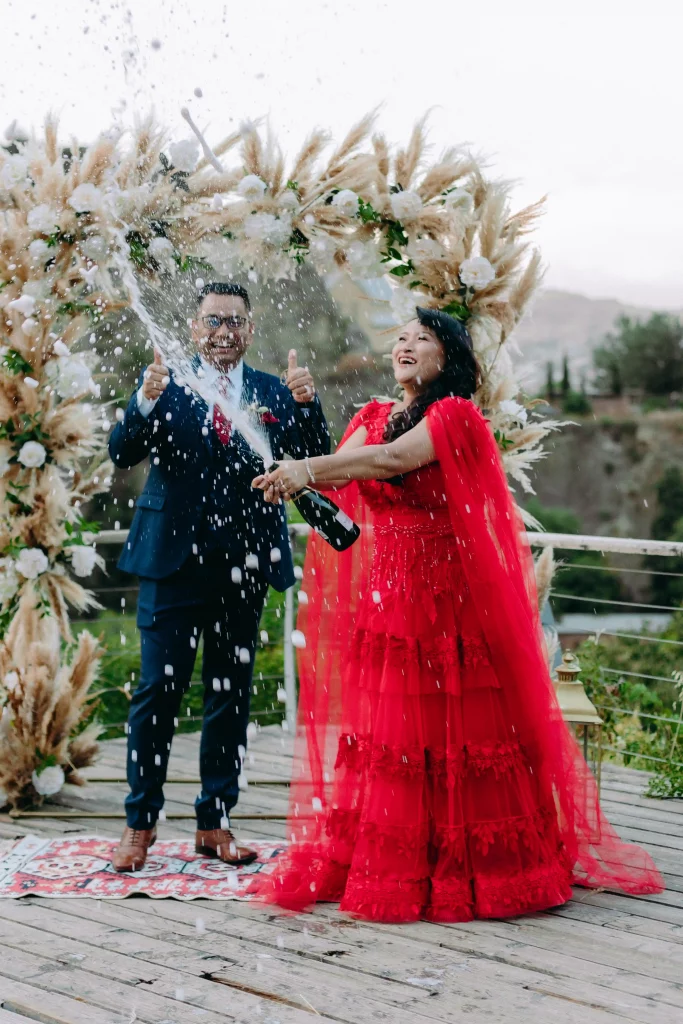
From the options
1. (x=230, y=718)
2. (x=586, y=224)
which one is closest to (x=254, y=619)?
(x=230, y=718)

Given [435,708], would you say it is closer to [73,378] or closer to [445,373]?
[445,373]

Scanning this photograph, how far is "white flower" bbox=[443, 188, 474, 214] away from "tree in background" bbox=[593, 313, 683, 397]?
16.7m

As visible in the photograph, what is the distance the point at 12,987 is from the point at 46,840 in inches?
49.3

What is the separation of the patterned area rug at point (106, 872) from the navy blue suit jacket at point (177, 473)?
3.07 feet

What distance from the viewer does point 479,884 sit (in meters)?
2.98

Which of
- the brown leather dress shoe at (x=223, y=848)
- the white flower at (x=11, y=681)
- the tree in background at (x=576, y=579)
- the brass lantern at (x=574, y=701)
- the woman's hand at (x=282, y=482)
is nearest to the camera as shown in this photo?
the woman's hand at (x=282, y=482)

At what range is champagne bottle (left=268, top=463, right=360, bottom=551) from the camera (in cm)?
300

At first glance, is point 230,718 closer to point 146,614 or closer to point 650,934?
point 146,614

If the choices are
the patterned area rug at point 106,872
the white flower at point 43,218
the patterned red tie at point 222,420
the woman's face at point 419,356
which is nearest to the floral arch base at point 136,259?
the white flower at point 43,218

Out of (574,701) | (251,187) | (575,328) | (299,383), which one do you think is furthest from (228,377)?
(575,328)

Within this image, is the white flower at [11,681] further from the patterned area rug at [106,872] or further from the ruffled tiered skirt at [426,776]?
the ruffled tiered skirt at [426,776]

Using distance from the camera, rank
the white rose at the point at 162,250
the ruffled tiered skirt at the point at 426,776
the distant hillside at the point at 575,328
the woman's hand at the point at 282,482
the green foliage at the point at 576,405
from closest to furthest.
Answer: the woman's hand at the point at 282,482, the ruffled tiered skirt at the point at 426,776, the white rose at the point at 162,250, the green foliage at the point at 576,405, the distant hillside at the point at 575,328

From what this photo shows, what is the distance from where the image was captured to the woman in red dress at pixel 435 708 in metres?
3.00

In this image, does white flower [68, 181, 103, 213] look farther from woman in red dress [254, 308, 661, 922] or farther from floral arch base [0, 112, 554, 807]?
woman in red dress [254, 308, 661, 922]
